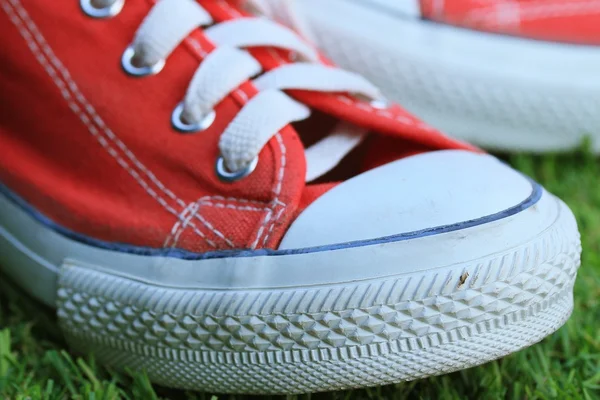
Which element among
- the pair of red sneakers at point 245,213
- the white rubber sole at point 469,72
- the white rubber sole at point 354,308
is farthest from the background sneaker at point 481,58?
the white rubber sole at point 354,308

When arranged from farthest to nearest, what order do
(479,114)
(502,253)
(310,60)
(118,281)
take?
(479,114)
(310,60)
(118,281)
(502,253)

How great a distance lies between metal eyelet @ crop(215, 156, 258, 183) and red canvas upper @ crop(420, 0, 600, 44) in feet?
2.97

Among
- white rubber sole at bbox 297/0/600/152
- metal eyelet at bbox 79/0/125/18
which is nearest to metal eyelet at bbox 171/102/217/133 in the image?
metal eyelet at bbox 79/0/125/18

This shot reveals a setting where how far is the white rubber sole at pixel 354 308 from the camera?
2.79 ft

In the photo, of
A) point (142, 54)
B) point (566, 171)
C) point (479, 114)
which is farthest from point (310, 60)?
point (566, 171)

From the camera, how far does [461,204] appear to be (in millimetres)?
896

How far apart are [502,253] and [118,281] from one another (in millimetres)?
510

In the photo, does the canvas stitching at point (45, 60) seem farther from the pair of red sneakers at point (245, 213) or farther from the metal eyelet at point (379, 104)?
the metal eyelet at point (379, 104)

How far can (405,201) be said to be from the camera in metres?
0.91

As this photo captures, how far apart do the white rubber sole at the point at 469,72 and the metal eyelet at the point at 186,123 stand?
27.3 inches

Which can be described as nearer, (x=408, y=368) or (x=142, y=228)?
(x=408, y=368)

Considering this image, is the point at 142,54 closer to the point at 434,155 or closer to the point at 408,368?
the point at 434,155

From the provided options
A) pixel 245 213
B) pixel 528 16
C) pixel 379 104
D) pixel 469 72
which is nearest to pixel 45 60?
pixel 245 213

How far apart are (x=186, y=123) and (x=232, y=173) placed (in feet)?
0.35
